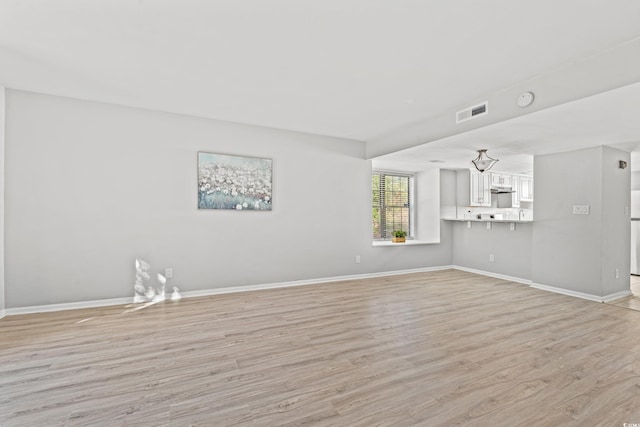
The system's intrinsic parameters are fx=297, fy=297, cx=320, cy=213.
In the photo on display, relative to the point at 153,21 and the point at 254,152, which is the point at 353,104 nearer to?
the point at 254,152

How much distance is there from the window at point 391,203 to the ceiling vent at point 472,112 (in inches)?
115

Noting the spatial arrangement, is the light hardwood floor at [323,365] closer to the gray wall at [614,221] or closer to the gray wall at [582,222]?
the gray wall at [582,222]

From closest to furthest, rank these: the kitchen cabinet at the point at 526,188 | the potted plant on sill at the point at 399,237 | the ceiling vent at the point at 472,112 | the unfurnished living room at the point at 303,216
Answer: the unfurnished living room at the point at 303,216 → the ceiling vent at the point at 472,112 → the potted plant on sill at the point at 399,237 → the kitchen cabinet at the point at 526,188

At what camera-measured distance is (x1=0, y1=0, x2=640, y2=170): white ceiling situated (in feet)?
6.72

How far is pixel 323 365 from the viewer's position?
2.33 meters

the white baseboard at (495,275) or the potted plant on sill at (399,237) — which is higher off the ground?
the potted plant on sill at (399,237)

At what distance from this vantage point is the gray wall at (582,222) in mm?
4188

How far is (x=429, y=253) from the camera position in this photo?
642 centimetres

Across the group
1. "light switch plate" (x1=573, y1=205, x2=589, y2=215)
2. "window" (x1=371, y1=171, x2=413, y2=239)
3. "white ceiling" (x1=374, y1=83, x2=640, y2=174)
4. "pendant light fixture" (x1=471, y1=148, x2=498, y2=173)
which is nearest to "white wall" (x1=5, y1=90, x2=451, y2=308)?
"window" (x1=371, y1=171, x2=413, y2=239)

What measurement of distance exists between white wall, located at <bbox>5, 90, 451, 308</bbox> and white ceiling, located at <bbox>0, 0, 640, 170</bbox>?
0.39m

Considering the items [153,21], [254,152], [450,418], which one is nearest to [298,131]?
[254,152]

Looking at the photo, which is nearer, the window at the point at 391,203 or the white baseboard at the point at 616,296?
the white baseboard at the point at 616,296

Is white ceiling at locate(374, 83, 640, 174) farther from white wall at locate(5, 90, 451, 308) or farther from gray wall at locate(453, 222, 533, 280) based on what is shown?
white wall at locate(5, 90, 451, 308)

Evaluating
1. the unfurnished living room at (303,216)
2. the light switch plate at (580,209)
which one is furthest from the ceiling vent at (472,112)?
the light switch plate at (580,209)
